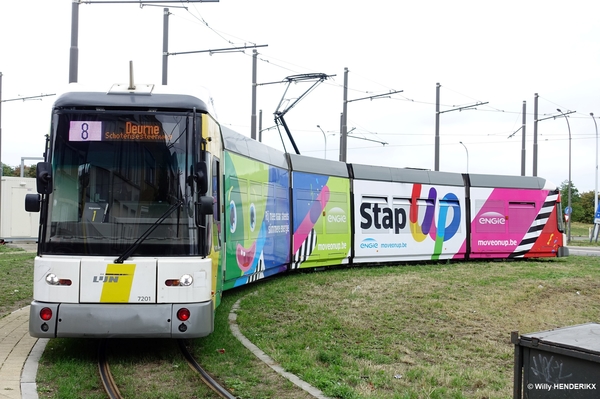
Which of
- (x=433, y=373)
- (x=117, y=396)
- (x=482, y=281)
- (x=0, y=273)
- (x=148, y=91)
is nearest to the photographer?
(x=117, y=396)

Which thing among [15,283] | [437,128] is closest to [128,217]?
[15,283]

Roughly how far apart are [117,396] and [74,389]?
0.60 m

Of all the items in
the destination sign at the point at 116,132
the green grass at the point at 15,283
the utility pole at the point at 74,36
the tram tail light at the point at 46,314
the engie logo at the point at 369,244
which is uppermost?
the utility pole at the point at 74,36


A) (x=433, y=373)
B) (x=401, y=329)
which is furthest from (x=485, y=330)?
(x=433, y=373)

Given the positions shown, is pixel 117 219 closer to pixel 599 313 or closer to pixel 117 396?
pixel 117 396

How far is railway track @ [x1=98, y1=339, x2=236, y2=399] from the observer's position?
6.24 meters

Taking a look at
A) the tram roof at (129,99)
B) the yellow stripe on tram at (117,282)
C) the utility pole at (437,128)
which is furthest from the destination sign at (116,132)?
the utility pole at (437,128)

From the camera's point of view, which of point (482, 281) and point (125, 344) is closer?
point (125, 344)

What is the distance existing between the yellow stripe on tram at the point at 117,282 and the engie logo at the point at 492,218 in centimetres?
1656

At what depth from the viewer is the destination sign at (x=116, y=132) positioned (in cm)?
742

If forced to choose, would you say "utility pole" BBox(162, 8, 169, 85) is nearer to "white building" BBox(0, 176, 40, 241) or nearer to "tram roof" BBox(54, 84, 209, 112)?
"tram roof" BBox(54, 84, 209, 112)

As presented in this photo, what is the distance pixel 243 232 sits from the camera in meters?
12.0

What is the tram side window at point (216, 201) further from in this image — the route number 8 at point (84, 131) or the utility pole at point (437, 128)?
the utility pole at point (437, 128)

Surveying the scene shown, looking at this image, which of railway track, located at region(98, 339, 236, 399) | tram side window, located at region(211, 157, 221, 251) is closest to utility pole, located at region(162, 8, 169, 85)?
tram side window, located at region(211, 157, 221, 251)
